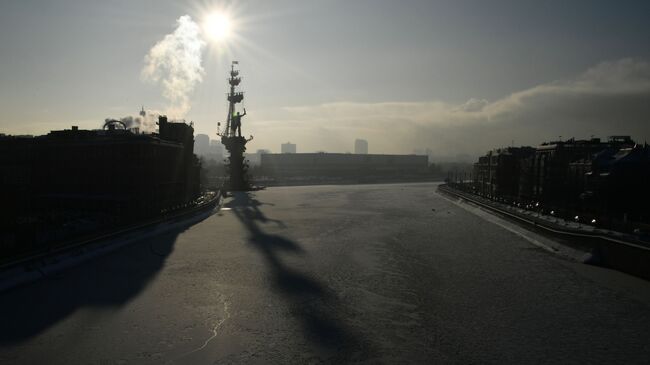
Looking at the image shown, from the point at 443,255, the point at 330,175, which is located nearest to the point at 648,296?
the point at 443,255

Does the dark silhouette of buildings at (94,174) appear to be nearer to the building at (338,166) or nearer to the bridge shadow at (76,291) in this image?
the bridge shadow at (76,291)

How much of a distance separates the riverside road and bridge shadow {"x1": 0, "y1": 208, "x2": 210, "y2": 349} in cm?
6

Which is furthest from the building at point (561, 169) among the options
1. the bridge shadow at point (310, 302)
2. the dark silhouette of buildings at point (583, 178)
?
the bridge shadow at point (310, 302)

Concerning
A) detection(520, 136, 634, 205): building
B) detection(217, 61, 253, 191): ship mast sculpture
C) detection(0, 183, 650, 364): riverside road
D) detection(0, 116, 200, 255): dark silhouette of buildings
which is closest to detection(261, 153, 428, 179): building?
detection(217, 61, 253, 191): ship mast sculpture

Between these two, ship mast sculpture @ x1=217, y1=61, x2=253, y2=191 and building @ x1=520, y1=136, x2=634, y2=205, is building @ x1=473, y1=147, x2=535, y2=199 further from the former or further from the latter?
ship mast sculpture @ x1=217, y1=61, x2=253, y2=191

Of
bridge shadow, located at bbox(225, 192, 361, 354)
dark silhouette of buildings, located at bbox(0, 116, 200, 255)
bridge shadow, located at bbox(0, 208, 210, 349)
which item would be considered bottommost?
bridge shadow, located at bbox(0, 208, 210, 349)

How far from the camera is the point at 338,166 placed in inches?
7028

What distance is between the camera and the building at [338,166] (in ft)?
561

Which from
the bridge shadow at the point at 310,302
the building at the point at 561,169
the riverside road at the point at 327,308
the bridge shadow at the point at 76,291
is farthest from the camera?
the building at the point at 561,169

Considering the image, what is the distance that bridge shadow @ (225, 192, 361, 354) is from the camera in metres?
12.2

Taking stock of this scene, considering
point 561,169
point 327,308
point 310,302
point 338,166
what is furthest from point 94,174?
point 338,166

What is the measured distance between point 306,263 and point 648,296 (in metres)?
14.4

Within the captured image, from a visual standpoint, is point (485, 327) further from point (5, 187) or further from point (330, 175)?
point (330, 175)

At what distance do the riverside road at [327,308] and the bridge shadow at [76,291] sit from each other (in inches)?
2.4
